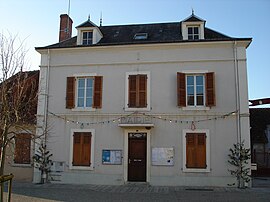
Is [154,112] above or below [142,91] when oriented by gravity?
below

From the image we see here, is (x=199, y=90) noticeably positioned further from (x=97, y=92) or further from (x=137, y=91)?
(x=97, y=92)

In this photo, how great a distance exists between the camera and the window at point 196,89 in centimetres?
1418

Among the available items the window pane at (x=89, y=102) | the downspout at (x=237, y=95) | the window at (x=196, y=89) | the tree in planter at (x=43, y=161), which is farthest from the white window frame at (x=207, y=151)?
the tree in planter at (x=43, y=161)

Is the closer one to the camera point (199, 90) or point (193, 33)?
point (199, 90)

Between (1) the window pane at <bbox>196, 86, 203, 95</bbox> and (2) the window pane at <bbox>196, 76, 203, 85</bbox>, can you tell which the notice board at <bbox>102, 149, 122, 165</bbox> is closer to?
(1) the window pane at <bbox>196, 86, 203, 95</bbox>

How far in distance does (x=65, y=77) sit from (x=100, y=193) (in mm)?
6745

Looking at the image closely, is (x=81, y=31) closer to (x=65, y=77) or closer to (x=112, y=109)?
(x=65, y=77)

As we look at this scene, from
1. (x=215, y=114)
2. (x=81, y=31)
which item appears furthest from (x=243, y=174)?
(x=81, y=31)

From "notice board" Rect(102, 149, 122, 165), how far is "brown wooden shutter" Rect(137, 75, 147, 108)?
2.64 m

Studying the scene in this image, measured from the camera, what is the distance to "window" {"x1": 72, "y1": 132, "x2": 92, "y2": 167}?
1478 centimetres

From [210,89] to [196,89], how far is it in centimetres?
71

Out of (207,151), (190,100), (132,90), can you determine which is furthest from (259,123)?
(132,90)

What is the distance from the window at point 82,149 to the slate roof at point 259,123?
12167mm

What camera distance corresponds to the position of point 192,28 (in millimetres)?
15500
